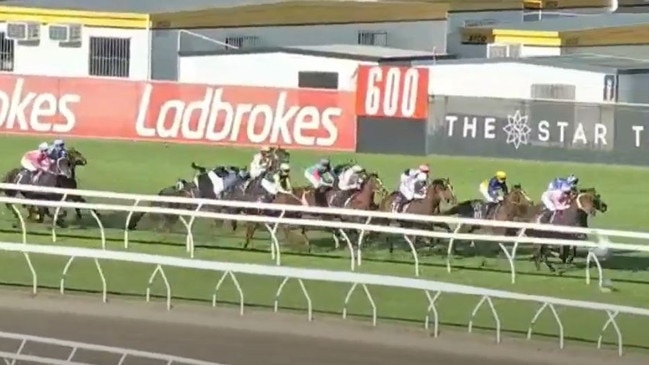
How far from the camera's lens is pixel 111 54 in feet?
123

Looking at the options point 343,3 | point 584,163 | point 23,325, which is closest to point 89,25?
point 343,3

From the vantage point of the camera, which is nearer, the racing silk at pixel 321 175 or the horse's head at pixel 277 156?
the racing silk at pixel 321 175

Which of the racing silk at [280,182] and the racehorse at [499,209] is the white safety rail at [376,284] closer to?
the racing silk at [280,182]

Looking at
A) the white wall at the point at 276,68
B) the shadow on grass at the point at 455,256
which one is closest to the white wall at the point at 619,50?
the white wall at the point at 276,68

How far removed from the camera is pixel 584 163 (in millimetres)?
27328

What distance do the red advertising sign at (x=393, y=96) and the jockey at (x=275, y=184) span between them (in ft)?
35.6

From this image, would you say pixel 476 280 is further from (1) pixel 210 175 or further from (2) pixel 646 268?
(1) pixel 210 175

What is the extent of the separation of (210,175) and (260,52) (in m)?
16.3

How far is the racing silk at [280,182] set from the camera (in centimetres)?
1748

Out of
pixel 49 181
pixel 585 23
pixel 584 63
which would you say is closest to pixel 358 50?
pixel 584 63

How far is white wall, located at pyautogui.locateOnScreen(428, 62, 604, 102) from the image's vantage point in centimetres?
3278

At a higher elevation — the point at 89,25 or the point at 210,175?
the point at 89,25

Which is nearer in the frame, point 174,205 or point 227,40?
point 174,205

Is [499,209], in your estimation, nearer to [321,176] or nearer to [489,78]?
[321,176]
